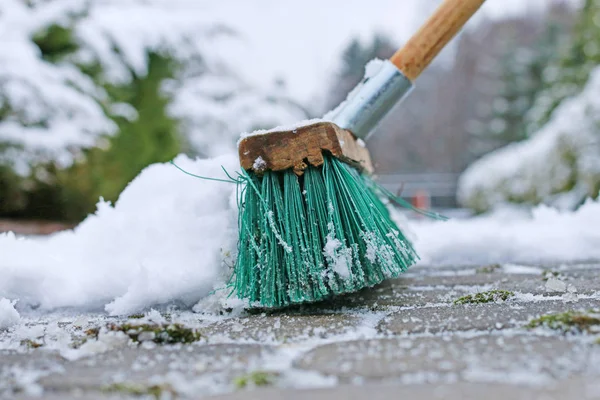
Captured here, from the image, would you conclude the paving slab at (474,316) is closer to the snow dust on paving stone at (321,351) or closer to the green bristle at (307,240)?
the snow dust on paving stone at (321,351)

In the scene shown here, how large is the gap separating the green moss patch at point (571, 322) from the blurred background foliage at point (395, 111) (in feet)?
2.74

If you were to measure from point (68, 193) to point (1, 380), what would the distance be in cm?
373

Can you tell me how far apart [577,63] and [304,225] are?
8133 millimetres

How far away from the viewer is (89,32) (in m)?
3.88

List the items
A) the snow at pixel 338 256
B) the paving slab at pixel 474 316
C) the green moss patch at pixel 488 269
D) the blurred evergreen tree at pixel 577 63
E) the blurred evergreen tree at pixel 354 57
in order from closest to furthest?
the paving slab at pixel 474 316 → the snow at pixel 338 256 → the green moss patch at pixel 488 269 → the blurred evergreen tree at pixel 577 63 → the blurred evergreen tree at pixel 354 57

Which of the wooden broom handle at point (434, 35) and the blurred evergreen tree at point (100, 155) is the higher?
the blurred evergreen tree at point (100, 155)

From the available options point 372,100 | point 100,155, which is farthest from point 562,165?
point 100,155

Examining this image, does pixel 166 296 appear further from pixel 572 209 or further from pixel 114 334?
pixel 572 209

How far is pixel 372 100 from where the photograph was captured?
1381 millimetres

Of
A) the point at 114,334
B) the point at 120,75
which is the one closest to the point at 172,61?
the point at 120,75

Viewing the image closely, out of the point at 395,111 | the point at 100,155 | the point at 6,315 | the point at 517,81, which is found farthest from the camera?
the point at 517,81

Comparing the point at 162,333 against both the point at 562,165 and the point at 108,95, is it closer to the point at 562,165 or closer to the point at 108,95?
the point at 108,95

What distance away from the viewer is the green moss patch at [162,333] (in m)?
0.85

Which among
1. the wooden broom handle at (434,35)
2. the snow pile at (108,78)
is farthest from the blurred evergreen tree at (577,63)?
the wooden broom handle at (434,35)
